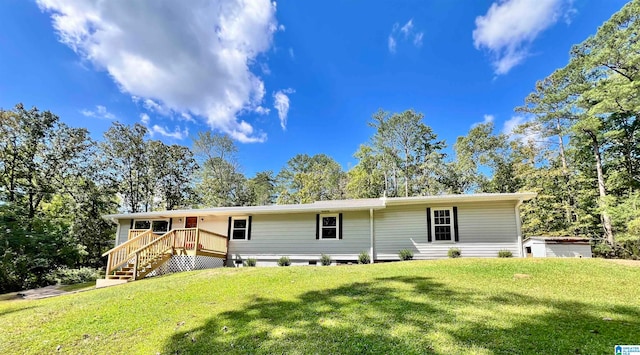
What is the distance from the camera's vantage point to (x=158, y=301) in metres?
7.00

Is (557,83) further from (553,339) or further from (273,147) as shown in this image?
(273,147)

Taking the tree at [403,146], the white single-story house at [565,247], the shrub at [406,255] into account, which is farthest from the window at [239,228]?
the tree at [403,146]

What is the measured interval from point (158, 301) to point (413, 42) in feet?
58.1

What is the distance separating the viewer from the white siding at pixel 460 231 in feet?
38.5

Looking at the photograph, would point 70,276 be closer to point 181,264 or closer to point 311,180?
point 181,264

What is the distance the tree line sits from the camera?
16219 mm

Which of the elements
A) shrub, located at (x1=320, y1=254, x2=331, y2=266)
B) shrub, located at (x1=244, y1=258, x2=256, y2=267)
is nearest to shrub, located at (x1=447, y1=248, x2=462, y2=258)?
Result: shrub, located at (x1=320, y1=254, x2=331, y2=266)

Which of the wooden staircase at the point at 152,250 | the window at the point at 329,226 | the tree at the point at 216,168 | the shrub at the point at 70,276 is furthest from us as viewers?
the tree at the point at 216,168

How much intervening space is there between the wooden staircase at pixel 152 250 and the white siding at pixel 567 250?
13176 millimetres

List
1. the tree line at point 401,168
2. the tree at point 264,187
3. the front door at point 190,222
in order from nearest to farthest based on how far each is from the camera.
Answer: the front door at point 190,222 → the tree line at point 401,168 → the tree at point 264,187

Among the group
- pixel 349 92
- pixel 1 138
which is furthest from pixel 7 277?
pixel 349 92

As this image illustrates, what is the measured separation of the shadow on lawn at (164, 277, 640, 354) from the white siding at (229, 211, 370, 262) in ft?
22.1

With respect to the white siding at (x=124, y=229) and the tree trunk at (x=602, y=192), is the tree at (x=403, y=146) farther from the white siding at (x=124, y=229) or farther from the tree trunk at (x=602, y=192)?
the white siding at (x=124, y=229)

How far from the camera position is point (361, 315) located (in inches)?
204
